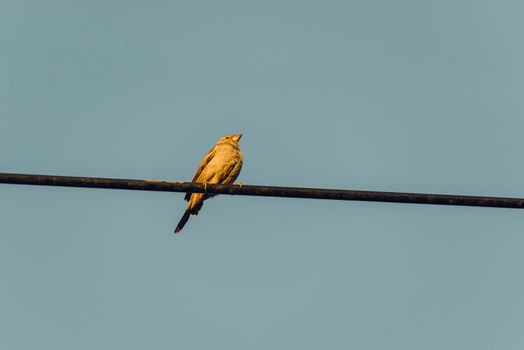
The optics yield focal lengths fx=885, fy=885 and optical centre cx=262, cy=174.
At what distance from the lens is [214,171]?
1174cm

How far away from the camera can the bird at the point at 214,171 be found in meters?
11.8

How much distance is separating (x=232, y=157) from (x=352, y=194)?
611cm

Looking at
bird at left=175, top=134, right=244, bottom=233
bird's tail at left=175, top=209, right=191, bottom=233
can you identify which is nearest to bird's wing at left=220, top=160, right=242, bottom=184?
bird at left=175, top=134, right=244, bottom=233

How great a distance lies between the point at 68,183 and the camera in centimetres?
586

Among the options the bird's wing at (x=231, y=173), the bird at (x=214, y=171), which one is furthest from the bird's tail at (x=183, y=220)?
the bird's wing at (x=231, y=173)

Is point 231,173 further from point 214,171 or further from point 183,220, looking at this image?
point 183,220

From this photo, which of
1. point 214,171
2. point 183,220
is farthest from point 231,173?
point 183,220

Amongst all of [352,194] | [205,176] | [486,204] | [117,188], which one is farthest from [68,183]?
[205,176]

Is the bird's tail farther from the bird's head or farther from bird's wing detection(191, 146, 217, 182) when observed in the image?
the bird's head

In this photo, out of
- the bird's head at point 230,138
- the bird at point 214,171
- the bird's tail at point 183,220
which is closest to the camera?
the bird at point 214,171

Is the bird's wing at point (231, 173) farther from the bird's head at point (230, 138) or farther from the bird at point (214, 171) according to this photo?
the bird's head at point (230, 138)

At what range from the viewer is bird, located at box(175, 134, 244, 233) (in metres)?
11.8

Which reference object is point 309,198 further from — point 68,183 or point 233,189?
point 68,183

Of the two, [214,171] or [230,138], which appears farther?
[230,138]
